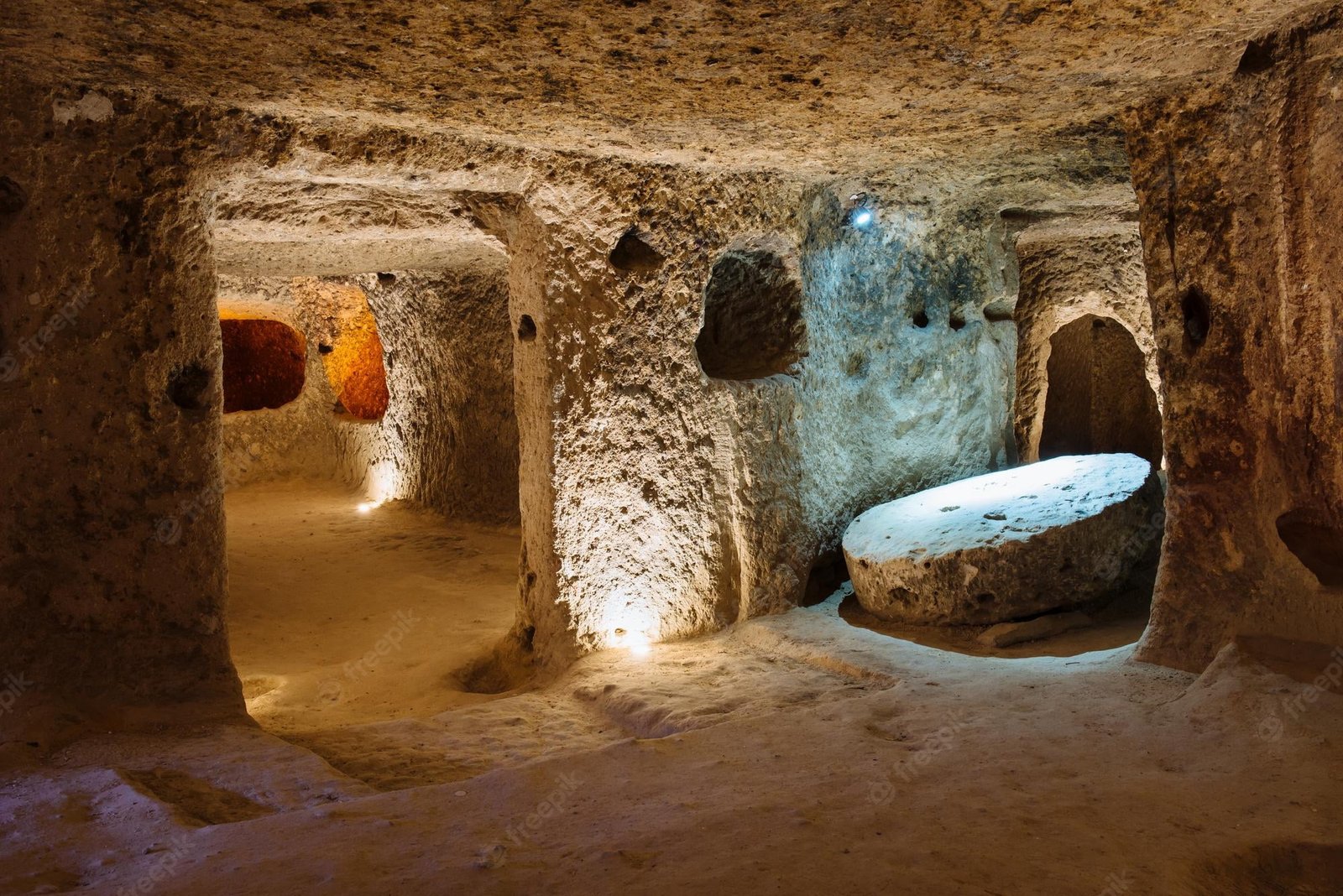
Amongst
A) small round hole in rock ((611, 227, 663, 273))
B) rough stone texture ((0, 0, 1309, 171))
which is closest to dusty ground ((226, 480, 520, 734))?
small round hole in rock ((611, 227, 663, 273))

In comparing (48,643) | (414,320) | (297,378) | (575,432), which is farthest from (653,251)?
(297,378)

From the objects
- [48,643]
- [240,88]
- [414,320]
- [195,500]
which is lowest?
[48,643]

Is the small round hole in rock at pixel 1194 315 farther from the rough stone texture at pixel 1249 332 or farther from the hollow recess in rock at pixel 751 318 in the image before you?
the hollow recess in rock at pixel 751 318

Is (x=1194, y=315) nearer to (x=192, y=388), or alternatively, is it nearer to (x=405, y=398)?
(x=192, y=388)

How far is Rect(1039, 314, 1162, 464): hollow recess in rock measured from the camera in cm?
1023

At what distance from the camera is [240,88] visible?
3258 mm

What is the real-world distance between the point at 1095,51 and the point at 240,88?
2653mm

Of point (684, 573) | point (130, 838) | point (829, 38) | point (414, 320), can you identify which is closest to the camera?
point (130, 838)

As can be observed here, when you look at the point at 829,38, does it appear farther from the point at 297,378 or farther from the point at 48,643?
the point at 297,378

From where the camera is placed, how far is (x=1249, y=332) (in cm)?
351

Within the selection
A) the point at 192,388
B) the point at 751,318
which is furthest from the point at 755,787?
the point at 751,318

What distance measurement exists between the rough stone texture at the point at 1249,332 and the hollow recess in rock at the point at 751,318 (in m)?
1.75

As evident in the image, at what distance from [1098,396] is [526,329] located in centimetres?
760

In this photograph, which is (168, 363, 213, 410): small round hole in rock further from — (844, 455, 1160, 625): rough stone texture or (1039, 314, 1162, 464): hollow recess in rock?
(1039, 314, 1162, 464): hollow recess in rock
